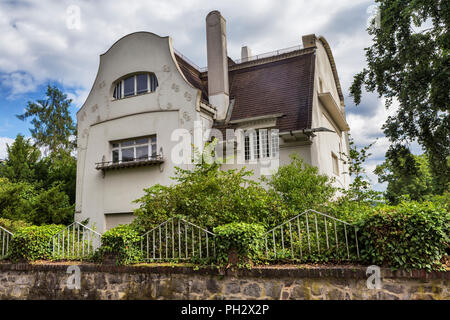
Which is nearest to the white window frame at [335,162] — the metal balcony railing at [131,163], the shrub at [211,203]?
the metal balcony railing at [131,163]

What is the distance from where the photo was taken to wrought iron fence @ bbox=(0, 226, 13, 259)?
8.59 metres

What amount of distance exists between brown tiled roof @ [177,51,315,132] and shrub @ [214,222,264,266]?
731 centimetres

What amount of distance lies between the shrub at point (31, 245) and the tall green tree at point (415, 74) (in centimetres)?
1257

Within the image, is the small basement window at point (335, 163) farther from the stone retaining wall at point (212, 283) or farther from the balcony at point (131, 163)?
the stone retaining wall at point (212, 283)

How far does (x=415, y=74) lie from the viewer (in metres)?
12.7

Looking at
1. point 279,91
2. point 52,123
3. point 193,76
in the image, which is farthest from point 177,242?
point 52,123

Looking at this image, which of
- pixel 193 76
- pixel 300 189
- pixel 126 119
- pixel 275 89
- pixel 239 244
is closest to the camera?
pixel 239 244

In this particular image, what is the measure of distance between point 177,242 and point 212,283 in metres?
1.50

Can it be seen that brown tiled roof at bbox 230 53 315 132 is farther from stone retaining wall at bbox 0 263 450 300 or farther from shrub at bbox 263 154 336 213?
stone retaining wall at bbox 0 263 450 300

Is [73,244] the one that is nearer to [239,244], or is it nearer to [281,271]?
[239,244]

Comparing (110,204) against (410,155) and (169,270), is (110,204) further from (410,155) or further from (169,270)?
(410,155)

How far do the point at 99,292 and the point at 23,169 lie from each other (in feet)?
37.7

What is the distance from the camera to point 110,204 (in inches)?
569

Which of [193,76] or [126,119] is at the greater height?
[193,76]
